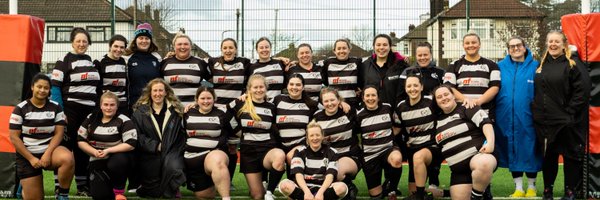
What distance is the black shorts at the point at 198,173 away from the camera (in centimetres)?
618

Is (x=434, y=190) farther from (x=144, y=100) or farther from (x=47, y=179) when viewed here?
(x=47, y=179)

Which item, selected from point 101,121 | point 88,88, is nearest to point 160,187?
point 101,121

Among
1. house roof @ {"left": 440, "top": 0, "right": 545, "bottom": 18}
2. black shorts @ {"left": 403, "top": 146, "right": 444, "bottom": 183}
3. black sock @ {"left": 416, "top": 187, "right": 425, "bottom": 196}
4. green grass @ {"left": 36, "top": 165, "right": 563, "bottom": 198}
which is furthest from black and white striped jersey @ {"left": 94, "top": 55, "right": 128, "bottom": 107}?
house roof @ {"left": 440, "top": 0, "right": 545, "bottom": 18}

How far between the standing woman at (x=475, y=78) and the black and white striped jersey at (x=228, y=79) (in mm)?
1959

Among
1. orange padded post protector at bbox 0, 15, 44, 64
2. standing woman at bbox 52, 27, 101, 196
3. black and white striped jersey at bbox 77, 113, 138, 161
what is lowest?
black and white striped jersey at bbox 77, 113, 138, 161

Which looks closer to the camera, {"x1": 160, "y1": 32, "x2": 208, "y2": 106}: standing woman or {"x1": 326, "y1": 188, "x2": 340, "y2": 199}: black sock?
{"x1": 326, "y1": 188, "x2": 340, "y2": 199}: black sock

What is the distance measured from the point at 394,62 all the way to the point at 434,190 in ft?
4.16

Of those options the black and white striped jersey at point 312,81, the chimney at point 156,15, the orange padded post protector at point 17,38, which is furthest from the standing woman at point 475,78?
the chimney at point 156,15

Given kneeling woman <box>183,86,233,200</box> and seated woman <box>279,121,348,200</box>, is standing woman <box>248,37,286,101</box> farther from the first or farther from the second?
seated woman <box>279,121,348,200</box>

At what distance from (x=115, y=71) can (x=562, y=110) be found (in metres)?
4.08

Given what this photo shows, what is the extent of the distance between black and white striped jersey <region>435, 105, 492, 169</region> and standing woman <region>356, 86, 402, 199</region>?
19.4 inches

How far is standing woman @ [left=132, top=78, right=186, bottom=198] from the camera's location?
20.3 feet

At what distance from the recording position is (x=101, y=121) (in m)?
6.10

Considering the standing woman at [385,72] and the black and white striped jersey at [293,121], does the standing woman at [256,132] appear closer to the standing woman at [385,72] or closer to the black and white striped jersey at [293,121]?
the black and white striped jersey at [293,121]
